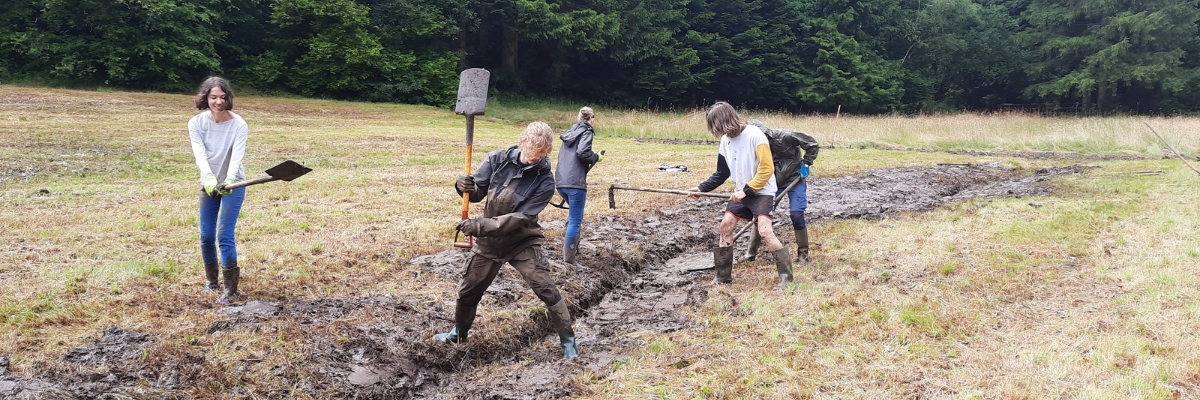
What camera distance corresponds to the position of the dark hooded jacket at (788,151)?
761 centimetres

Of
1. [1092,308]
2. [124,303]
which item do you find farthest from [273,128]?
[1092,308]

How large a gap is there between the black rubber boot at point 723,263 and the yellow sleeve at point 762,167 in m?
0.83

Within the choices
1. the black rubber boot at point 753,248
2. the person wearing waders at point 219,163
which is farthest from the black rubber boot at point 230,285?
the black rubber boot at point 753,248

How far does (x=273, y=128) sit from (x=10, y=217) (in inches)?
517

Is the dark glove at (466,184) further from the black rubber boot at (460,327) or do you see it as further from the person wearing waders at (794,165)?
the person wearing waders at (794,165)

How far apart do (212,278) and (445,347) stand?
2054 millimetres

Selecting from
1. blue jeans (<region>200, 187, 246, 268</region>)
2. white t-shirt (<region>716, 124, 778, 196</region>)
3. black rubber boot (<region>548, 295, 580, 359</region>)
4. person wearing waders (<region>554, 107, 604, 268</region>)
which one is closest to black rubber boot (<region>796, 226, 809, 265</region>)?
white t-shirt (<region>716, 124, 778, 196</region>)

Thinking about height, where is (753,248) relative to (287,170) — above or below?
below

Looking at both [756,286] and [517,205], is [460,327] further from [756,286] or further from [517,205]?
[756,286]

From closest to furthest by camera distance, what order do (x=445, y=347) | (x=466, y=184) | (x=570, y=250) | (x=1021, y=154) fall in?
1. (x=466, y=184)
2. (x=445, y=347)
3. (x=570, y=250)
4. (x=1021, y=154)

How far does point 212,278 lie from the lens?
5.94 m

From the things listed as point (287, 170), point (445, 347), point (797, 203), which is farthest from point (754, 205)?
point (287, 170)

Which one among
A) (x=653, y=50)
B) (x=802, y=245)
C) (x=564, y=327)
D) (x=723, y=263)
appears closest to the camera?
(x=564, y=327)

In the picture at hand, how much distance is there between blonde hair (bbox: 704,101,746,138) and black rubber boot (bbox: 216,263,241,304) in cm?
380
